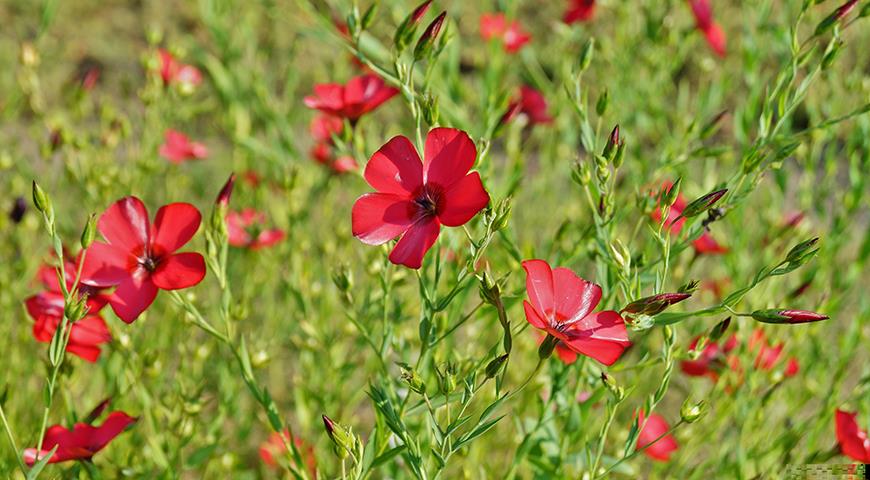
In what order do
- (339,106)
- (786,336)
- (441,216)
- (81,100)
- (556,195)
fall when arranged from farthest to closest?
(556,195), (81,100), (786,336), (339,106), (441,216)

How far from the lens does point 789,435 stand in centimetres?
153

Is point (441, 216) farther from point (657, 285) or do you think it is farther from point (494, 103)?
point (494, 103)

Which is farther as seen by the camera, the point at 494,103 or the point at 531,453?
the point at 494,103

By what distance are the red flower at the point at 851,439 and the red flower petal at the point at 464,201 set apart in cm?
68

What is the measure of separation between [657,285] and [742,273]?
2.66 ft

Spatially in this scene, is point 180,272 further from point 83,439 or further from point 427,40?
point 427,40

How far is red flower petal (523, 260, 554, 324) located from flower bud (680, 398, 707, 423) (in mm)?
238

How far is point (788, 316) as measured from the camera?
3.28 feet

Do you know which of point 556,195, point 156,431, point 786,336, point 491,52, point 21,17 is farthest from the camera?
Answer: point 21,17

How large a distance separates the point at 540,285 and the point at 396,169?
0.21 m

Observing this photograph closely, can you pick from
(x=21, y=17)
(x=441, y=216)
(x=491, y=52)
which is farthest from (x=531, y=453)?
(x=21, y=17)

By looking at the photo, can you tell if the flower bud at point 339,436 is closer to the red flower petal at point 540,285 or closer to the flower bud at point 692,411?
the red flower petal at point 540,285

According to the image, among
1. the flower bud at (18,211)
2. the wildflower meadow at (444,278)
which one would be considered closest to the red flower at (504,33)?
the wildflower meadow at (444,278)

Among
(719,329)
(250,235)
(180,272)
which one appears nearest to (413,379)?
(180,272)
